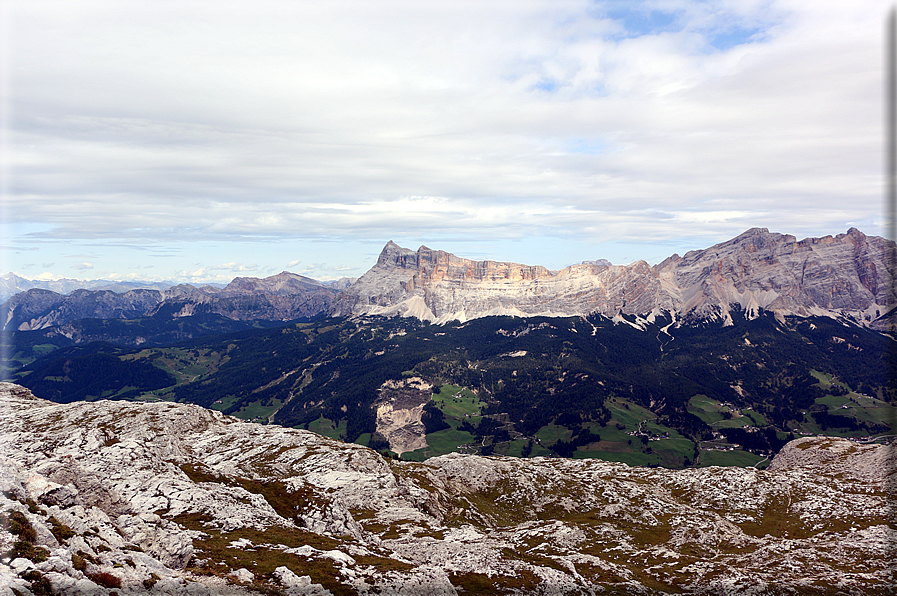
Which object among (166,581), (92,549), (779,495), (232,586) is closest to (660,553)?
(779,495)

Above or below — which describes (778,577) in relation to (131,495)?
below

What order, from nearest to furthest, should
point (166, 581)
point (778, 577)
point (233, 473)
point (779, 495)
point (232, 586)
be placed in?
1. point (166, 581)
2. point (232, 586)
3. point (778, 577)
4. point (233, 473)
5. point (779, 495)

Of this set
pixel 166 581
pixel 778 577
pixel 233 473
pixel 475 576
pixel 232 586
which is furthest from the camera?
pixel 233 473

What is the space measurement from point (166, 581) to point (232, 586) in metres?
5.71

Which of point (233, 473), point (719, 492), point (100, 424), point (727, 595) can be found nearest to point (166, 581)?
point (233, 473)

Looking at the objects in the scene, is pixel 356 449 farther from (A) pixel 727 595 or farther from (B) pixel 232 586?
(A) pixel 727 595

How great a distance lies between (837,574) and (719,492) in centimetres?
5684

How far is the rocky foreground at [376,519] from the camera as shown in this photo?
39.1 metres

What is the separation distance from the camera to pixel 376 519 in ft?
254

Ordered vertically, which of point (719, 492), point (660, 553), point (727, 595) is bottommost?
point (719, 492)

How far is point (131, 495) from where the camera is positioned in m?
57.8

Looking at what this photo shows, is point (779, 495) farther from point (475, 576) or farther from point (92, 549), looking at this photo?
point (92, 549)

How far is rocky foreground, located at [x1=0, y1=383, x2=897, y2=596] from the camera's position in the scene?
128 ft

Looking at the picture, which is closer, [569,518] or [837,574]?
[837,574]
